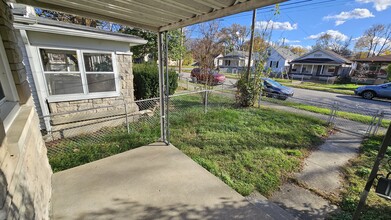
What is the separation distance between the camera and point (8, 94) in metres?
2.04

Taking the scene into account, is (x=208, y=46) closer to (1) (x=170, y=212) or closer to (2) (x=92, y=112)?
(2) (x=92, y=112)

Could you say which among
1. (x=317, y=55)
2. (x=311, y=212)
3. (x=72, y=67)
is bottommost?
(x=311, y=212)

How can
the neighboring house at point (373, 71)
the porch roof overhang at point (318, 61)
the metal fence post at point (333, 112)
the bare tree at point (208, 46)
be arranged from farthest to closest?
the porch roof overhang at point (318, 61) < the neighboring house at point (373, 71) < the bare tree at point (208, 46) < the metal fence post at point (333, 112)

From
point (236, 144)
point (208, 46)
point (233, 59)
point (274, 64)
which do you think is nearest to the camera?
point (236, 144)

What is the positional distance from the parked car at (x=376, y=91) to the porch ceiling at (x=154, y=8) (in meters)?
15.6

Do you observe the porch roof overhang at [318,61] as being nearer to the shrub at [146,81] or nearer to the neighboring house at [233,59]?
the neighboring house at [233,59]

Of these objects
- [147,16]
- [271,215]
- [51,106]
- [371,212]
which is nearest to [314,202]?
[371,212]

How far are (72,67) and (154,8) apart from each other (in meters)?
4.14

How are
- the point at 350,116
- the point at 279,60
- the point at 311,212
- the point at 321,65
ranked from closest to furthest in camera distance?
the point at 311,212, the point at 350,116, the point at 321,65, the point at 279,60

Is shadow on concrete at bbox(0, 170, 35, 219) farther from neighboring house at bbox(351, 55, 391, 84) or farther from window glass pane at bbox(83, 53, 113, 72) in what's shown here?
neighboring house at bbox(351, 55, 391, 84)

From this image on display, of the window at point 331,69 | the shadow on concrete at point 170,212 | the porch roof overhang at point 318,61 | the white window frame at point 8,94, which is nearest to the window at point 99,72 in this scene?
the white window frame at point 8,94

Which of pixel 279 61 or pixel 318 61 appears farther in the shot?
pixel 279 61

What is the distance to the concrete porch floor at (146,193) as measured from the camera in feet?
7.32

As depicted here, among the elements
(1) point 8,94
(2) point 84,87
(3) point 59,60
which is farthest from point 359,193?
(3) point 59,60
